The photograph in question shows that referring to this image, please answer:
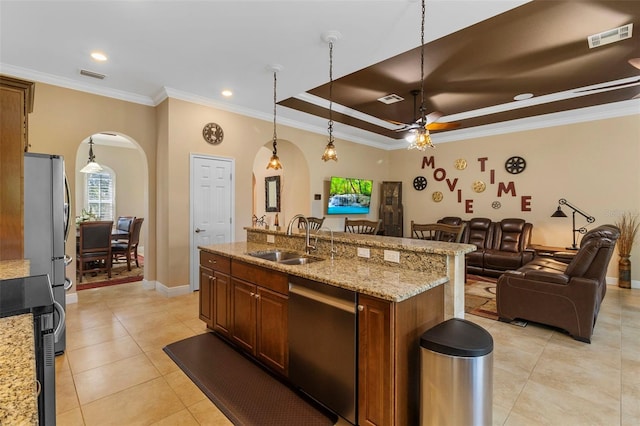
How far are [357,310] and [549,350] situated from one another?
7.65ft

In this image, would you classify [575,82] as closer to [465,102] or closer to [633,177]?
[465,102]

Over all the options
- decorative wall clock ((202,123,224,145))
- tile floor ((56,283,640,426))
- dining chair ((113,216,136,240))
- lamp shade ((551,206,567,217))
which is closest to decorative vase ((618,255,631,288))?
lamp shade ((551,206,567,217))

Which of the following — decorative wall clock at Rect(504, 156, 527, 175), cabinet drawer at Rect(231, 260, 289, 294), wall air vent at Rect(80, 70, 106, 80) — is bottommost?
cabinet drawer at Rect(231, 260, 289, 294)

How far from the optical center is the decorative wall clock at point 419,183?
7.46 m

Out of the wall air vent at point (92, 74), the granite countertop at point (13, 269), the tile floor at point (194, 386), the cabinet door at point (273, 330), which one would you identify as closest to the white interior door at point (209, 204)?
the tile floor at point (194, 386)

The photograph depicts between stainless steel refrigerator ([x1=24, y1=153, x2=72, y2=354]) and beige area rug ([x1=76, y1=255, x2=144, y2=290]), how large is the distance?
2685 mm

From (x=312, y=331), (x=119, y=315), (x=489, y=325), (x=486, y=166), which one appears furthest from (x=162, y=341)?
(x=486, y=166)

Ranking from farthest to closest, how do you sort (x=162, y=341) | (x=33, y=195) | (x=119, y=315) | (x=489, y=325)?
(x=119, y=315) < (x=489, y=325) < (x=162, y=341) < (x=33, y=195)

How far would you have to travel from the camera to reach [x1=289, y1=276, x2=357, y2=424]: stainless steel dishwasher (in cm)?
182

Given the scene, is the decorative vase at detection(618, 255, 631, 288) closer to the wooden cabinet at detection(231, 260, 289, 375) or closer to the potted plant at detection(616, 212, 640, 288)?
the potted plant at detection(616, 212, 640, 288)

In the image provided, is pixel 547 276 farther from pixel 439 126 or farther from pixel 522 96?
pixel 522 96

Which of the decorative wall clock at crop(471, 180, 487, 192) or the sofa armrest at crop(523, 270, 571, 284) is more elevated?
the decorative wall clock at crop(471, 180, 487, 192)

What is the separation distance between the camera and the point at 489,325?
344 centimetres

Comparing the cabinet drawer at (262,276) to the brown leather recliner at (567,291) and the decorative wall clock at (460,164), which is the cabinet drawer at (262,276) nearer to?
the brown leather recliner at (567,291)
